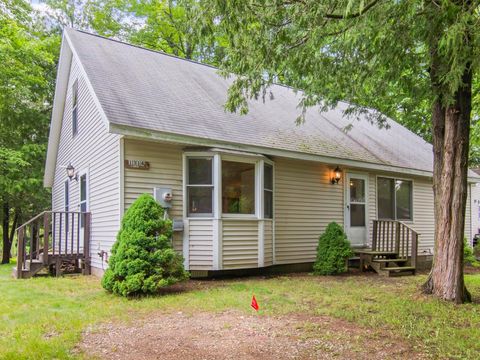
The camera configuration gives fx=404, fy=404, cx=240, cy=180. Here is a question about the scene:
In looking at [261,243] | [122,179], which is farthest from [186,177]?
[261,243]

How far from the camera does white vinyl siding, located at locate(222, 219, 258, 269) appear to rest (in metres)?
7.55

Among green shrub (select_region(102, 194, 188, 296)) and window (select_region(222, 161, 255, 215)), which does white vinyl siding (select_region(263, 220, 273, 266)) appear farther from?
green shrub (select_region(102, 194, 188, 296))

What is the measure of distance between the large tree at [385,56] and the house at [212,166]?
63.0 inches

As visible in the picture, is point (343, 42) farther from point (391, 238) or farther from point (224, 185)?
point (391, 238)

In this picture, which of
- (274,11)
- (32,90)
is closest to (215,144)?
(274,11)

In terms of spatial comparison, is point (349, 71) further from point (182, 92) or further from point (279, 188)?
point (182, 92)

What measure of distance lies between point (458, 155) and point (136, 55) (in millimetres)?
7999

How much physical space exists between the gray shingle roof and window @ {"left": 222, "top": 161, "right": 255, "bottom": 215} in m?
0.52

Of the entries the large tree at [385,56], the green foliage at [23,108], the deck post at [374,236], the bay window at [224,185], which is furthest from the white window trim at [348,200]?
the green foliage at [23,108]

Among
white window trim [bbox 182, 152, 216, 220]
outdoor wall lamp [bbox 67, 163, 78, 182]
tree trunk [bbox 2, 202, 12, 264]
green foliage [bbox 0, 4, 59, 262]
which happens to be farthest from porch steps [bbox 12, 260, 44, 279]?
tree trunk [bbox 2, 202, 12, 264]

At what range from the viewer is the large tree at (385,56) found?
464cm

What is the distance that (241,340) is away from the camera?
A: 154 inches

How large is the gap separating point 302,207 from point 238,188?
2.18 metres

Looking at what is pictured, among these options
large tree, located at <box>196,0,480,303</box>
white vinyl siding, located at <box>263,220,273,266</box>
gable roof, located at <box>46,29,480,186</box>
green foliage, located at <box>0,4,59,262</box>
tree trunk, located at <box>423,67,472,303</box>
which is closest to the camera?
large tree, located at <box>196,0,480,303</box>
